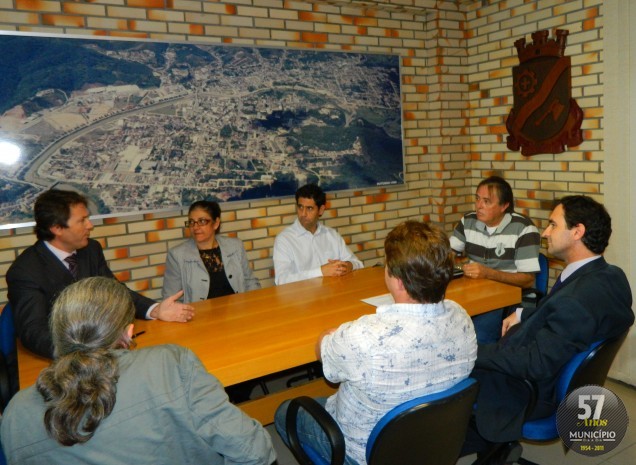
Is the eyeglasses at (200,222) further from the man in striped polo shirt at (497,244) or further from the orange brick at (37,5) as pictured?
the man in striped polo shirt at (497,244)

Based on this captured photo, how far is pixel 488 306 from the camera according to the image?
109 inches

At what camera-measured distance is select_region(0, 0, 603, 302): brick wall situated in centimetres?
344

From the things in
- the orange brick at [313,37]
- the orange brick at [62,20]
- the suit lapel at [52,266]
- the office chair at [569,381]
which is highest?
the orange brick at [313,37]

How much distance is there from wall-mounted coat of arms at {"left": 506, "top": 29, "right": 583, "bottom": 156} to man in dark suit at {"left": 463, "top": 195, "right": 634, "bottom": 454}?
1.75 meters

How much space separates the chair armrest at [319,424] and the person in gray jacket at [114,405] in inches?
10.1

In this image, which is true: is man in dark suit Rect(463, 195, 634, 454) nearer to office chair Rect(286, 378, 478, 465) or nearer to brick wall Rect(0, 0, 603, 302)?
office chair Rect(286, 378, 478, 465)

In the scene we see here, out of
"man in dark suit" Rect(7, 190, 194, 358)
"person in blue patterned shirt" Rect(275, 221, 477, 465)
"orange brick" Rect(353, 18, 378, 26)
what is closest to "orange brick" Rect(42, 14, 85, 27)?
"man in dark suit" Rect(7, 190, 194, 358)

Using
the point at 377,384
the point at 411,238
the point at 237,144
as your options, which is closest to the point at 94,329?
the point at 377,384

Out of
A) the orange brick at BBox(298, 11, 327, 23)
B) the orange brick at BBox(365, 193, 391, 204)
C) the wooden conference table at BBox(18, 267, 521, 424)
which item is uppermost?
the orange brick at BBox(298, 11, 327, 23)

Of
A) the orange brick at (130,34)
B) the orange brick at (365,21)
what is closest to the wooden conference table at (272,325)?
the orange brick at (130,34)

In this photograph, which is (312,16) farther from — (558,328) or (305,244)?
(558,328)

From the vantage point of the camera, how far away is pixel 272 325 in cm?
245

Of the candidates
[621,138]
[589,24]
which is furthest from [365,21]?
[621,138]

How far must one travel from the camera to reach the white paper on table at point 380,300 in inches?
107
